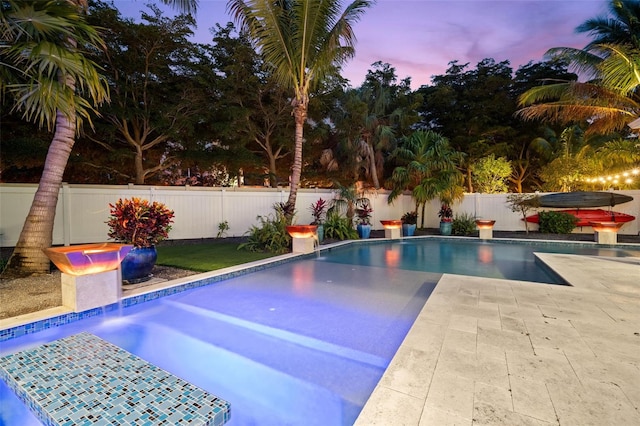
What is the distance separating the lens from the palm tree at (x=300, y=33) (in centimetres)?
725

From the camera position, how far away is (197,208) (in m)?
9.63

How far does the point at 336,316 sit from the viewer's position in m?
3.93

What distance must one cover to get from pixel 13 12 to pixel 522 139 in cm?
2310

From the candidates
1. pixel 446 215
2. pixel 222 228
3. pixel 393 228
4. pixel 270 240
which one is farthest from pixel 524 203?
pixel 222 228

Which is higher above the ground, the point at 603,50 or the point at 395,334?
the point at 603,50

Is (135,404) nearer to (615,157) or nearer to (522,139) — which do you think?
(615,157)

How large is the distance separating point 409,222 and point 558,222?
5375 mm

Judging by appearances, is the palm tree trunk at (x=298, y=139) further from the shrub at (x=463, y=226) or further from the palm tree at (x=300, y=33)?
the shrub at (x=463, y=226)

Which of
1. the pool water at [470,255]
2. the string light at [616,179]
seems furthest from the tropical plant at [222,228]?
the string light at [616,179]

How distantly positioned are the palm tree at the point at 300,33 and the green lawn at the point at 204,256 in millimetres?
2629

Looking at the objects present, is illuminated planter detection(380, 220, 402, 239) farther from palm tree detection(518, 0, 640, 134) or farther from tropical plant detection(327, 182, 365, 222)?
palm tree detection(518, 0, 640, 134)

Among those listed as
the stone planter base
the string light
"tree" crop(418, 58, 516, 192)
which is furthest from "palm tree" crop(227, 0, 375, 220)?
"tree" crop(418, 58, 516, 192)

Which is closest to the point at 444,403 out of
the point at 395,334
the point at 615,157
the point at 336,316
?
the point at 395,334

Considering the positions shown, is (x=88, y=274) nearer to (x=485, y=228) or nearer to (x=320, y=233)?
(x=320, y=233)
